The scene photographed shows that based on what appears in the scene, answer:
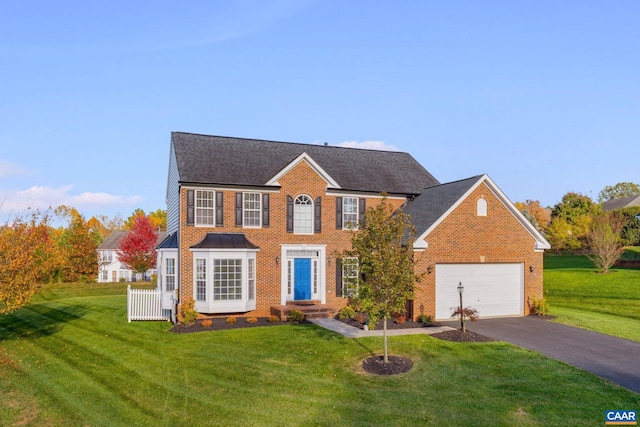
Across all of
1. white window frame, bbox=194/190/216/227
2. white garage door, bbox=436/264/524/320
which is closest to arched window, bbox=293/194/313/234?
white window frame, bbox=194/190/216/227

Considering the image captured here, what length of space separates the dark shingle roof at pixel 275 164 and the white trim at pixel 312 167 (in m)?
0.47

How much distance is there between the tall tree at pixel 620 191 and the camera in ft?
343

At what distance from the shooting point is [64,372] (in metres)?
13.7

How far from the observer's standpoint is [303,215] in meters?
23.2

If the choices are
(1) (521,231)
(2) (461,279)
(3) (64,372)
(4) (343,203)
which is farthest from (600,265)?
(3) (64,372)

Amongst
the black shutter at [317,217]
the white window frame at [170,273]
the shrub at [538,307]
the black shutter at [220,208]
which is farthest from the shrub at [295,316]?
the shrub at [538,307]

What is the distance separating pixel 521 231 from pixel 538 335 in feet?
20.9

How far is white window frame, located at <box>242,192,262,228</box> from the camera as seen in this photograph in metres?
22.2

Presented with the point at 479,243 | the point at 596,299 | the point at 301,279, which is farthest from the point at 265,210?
the point at 596,299

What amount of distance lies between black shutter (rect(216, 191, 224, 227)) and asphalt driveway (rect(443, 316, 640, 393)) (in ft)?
37.5

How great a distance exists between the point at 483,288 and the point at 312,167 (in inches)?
401

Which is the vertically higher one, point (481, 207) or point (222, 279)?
point (481, 207)

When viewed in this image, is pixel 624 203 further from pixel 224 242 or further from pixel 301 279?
pixel 224 242

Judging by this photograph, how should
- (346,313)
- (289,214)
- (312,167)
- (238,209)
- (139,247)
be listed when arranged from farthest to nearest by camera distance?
(139,247)
(312,167)
(289,214)
(238,209)
(346,313)
